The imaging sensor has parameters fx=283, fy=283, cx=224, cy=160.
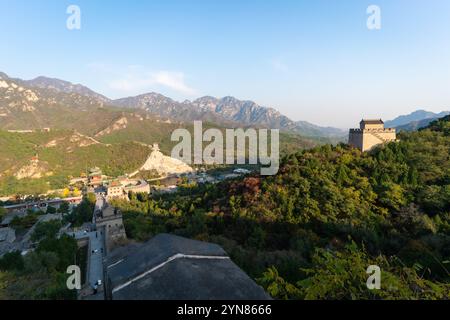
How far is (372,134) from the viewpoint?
28.6m

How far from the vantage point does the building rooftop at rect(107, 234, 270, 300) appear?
587 cm

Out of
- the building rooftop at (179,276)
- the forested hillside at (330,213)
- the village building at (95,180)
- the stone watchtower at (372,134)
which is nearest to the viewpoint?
the building rooftop at (179,276)

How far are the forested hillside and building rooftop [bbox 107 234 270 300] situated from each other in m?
2.47

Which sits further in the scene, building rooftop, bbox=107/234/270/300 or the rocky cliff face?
the rocky cliff face

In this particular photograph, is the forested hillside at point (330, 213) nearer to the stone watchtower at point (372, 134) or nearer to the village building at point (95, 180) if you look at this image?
Answer: the stone watchtower at point (372, 134)

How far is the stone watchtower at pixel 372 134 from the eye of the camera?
2848 cm

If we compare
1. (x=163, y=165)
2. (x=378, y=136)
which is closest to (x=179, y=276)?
(x=378, y=136)

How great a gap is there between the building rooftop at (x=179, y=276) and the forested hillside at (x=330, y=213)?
8.11 ft

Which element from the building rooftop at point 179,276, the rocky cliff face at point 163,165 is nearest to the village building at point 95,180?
the rocky cliff face at point 163,165

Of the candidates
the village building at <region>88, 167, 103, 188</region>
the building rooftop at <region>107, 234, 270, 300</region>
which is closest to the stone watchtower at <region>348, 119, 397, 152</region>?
the building rooftop at <region>107, 234, 270, 300</region>

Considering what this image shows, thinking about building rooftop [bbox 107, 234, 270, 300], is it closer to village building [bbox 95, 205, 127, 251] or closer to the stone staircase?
village building [bbox 95, 205, 127, 251]

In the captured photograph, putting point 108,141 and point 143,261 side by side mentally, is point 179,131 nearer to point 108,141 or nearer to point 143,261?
point 108,141

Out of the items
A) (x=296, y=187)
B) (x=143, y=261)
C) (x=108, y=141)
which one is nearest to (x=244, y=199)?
(x=296, y=187)
